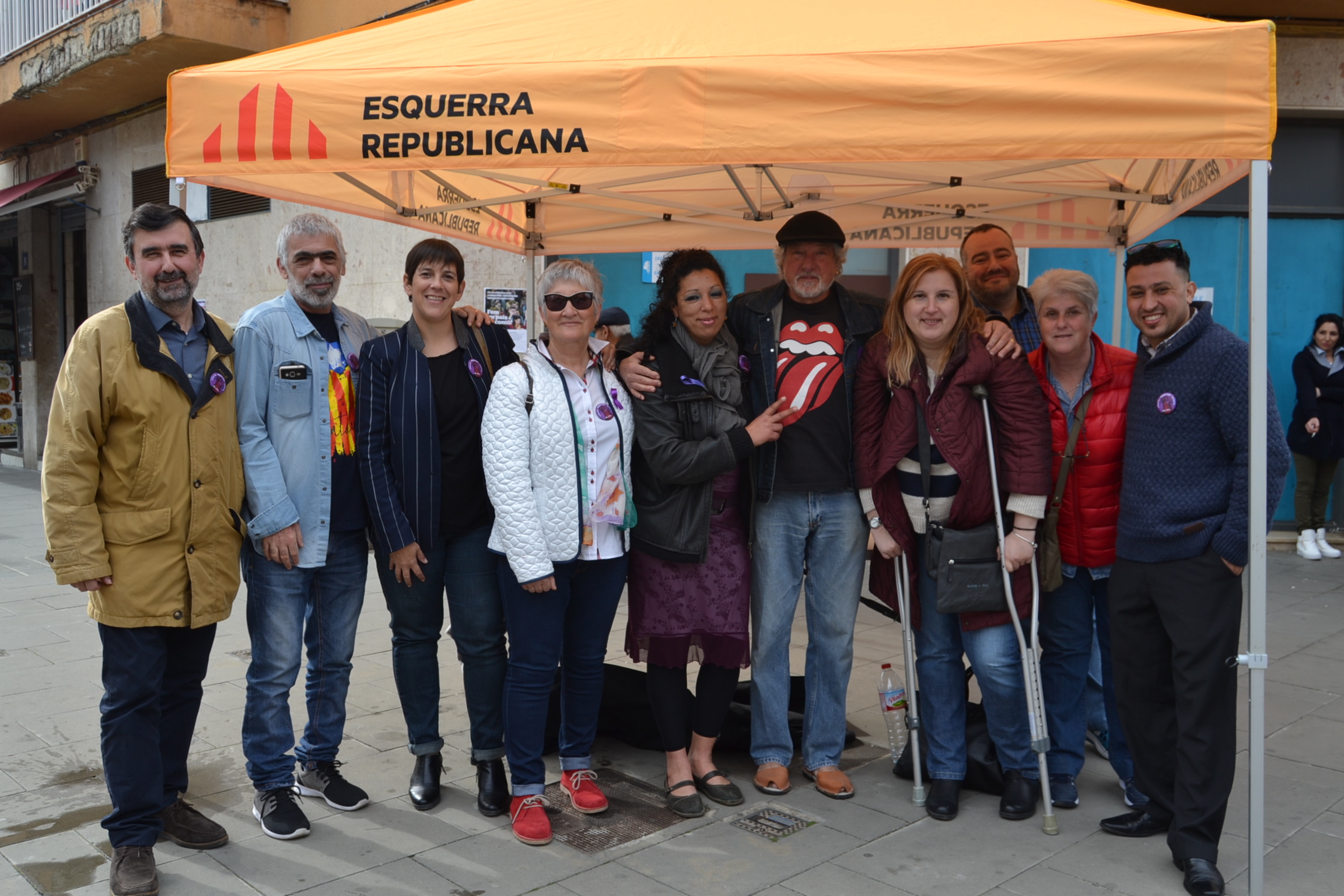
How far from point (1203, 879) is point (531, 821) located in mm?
2124

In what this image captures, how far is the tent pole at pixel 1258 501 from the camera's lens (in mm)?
3045

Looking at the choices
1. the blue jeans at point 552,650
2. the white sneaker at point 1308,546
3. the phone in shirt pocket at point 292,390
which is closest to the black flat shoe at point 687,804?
the blue jeans at point 552,650

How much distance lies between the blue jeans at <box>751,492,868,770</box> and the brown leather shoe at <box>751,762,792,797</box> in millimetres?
34

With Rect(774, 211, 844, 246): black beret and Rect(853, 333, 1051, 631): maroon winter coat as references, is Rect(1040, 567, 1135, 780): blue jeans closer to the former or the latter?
Rect(853, 333, 1051, 631): maroon winter coat

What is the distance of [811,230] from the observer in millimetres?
3900

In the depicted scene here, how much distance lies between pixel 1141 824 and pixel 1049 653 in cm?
65

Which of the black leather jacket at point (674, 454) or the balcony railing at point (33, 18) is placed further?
the balcony railing at point (33, 18)

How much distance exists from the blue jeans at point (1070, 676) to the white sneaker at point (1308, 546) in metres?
5.97

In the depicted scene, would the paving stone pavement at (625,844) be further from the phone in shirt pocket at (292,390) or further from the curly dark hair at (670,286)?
the curly dark hair at (670,286)

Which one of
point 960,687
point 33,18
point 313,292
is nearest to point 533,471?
point 313,292

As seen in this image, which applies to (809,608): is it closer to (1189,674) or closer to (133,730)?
(1189,674)

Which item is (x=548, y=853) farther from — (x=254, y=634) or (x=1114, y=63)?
(x=1114, y=63)

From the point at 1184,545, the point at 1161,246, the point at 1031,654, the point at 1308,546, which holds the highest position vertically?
the point at 1161,246

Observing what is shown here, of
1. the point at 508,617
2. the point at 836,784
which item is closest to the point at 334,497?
the point at 508,617
